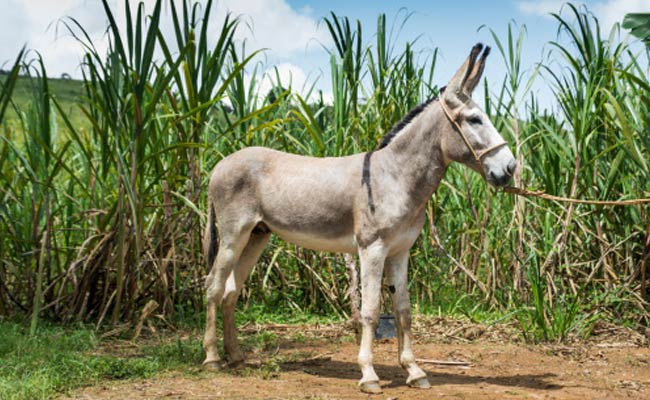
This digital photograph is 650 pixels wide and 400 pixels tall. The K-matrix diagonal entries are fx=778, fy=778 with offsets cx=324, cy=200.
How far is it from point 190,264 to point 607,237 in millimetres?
3128

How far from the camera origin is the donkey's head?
383 cm

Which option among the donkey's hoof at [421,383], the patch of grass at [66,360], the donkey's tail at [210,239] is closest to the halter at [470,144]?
the donkey's hoof at [421,383]

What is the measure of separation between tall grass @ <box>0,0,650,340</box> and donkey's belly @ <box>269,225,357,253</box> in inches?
42.5

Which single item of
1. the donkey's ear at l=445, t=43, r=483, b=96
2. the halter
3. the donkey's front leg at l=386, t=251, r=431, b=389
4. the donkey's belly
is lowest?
the donkey's front leg at l=386, t=251, r=431, b=389

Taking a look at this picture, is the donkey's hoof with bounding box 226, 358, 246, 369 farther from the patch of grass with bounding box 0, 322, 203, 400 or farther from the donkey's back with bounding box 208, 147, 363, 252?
the donkey's back with bounding box 208, 147, 363, 252

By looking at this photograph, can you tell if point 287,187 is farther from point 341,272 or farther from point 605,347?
point 605,347

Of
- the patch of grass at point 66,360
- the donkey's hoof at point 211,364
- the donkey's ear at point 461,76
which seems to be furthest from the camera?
the donkey's hoof at point 211,364

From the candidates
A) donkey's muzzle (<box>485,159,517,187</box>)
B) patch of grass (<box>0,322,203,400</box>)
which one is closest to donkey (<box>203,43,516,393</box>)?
donkey's muzzle (<box>485,159,517,187</box>)

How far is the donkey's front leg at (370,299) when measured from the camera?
13.0ft

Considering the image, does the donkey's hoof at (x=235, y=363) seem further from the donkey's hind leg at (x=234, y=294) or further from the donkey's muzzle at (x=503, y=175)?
the donkey's muzzle at (x=503, y=175)

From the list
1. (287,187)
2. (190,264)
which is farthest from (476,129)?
(190,264)

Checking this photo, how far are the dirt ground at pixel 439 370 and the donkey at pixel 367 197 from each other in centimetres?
22

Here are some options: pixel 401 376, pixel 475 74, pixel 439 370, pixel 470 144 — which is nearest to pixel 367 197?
pixel 470 144

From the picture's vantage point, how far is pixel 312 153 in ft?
20.0
